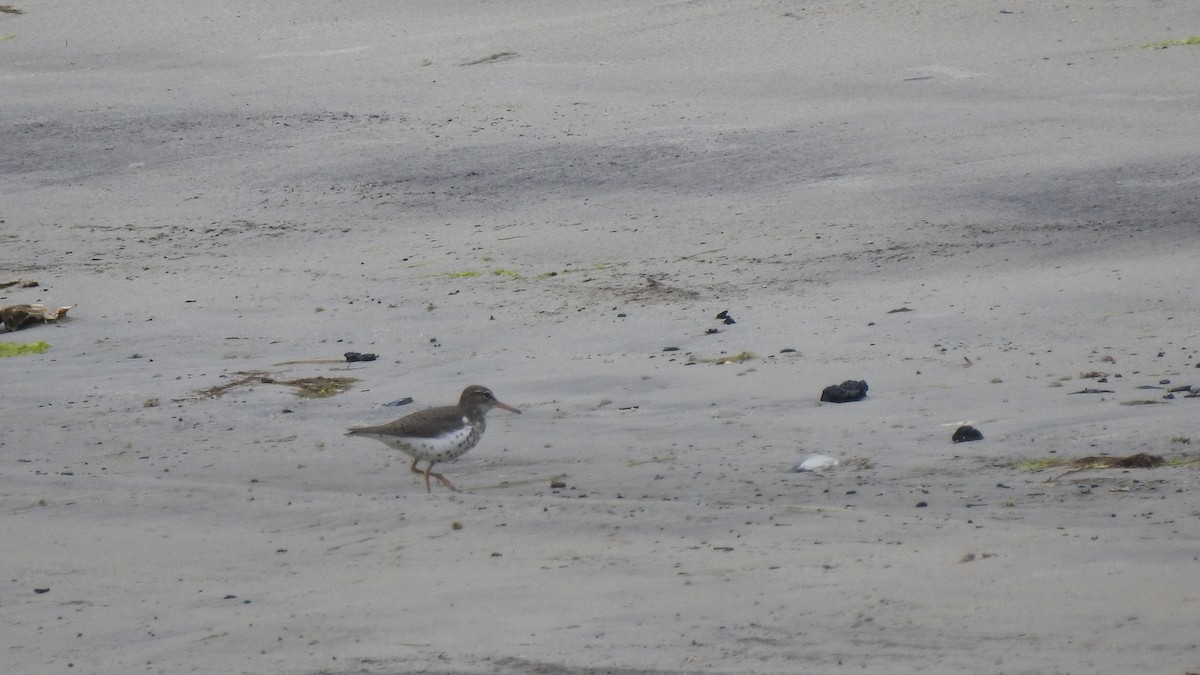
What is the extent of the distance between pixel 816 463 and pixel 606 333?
2441 mm

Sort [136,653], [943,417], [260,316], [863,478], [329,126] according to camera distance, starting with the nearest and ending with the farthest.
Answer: [136,653] → [863,478] → [943,417] → [260,316] → [329,126]

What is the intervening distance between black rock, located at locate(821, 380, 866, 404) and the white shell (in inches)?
31.9

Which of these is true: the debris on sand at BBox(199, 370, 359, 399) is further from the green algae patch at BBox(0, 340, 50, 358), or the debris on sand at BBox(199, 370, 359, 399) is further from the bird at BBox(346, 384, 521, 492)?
the green algae patch at BBox(0, 340, 50, 358)

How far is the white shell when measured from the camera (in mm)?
6254

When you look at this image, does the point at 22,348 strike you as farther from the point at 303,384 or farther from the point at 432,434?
the point at 432,434

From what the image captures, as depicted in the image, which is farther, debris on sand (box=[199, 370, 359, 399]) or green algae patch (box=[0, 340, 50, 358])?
green algae patch (box=[0, 340, 50, 358])

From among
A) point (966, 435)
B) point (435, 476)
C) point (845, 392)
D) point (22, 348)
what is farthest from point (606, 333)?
point (22, 348)

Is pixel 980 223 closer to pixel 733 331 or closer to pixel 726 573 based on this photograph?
pixel 733 331

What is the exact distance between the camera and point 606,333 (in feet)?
28.0

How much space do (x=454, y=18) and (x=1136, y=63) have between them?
638 centimetres

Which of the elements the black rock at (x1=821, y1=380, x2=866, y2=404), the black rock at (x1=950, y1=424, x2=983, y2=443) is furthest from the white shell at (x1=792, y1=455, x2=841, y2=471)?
the black rock at (x1=821, y1=380, x2=866, y2=404)

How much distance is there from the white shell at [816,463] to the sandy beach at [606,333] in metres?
0.11

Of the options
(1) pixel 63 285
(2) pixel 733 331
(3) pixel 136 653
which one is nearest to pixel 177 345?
(1) pixel 63 285

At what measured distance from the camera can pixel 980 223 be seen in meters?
10.1
